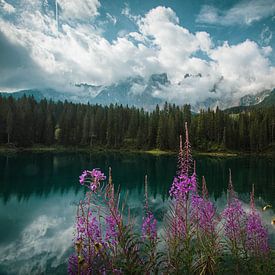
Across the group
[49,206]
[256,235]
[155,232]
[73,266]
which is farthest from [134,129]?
[73,266]

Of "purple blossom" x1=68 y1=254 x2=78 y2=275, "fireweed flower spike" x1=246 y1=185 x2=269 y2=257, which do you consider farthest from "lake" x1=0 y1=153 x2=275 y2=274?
"fireweed flower spike" x1=246 y1=185 x2=269 y2=257

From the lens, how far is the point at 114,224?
218 inches

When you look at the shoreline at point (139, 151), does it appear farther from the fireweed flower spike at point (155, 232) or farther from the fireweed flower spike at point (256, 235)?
the fireweed flower spike at point (155, 232)

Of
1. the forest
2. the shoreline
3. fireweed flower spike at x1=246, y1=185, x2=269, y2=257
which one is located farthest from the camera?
the forest

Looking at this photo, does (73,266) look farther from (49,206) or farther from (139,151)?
(139,151)

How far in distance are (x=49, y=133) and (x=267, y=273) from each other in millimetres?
108787

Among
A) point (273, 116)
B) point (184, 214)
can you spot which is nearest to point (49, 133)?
point (273, 116)

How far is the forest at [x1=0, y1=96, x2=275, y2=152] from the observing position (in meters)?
108

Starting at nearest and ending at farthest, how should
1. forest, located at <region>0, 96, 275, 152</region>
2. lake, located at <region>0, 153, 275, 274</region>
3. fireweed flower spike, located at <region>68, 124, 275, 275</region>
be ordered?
1. fireweed flower spike, located at <region>68, 124, 275, 275</region>
2. lake, located at <region>0, 153, 275, 274</region>
3. forest, located at <region>0, 96, 275, 152</region>

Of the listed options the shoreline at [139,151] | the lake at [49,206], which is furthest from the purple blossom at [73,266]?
the shoreline at [139,151]

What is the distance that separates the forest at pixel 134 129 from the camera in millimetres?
108000

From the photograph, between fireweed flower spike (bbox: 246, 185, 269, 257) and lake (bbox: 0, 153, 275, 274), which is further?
lake (bbox: 0, 153, 275, 274)

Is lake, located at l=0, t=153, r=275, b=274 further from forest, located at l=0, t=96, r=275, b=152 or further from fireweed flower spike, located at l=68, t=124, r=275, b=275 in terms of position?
forest, located at l=0, t=96, r=275, b=152

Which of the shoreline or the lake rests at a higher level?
the shoreline
